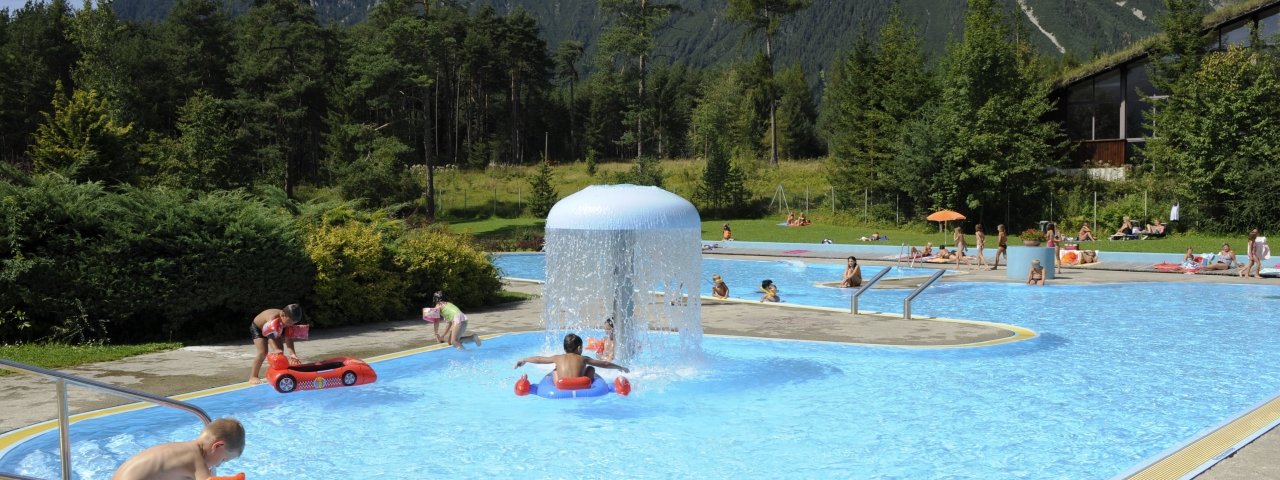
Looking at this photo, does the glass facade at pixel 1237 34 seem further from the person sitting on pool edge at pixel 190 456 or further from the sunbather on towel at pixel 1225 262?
the person sitting on pool edge at pixel 190 456

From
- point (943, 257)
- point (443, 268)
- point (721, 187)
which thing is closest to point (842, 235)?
point (943, 257)

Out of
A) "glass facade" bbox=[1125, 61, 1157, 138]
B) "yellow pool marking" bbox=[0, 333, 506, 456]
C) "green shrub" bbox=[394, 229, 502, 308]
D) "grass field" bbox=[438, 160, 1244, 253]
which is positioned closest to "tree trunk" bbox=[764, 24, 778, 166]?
"grass field" bbox=[438, 160, 1244, 253]

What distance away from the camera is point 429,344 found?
14.6 meters

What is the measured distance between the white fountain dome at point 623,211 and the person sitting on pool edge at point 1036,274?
50.9ft

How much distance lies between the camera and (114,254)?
1373 centimetres

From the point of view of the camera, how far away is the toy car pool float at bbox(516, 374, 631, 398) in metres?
11.5

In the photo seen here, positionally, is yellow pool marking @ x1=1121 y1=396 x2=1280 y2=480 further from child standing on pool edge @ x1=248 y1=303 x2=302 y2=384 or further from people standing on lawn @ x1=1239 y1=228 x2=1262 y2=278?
people standing on lawn @ x1=1239 y1=228 x2=1262 y2=278

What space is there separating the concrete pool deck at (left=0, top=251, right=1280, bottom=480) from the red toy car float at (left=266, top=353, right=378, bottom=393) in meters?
0.66

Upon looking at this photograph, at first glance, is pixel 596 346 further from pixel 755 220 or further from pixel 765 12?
pixel 765 12

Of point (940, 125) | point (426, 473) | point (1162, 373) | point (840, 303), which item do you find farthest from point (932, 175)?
point (426, 473)

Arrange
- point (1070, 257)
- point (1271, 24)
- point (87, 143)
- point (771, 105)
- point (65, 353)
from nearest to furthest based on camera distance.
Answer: point (65, 353) → point (87, 143) → point (1070, 257) → point (1271, 24) → point (771, 105)

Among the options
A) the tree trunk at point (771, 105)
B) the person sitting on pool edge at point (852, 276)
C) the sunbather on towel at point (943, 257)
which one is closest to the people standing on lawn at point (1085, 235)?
the sunbather on towel at point (943, 257)

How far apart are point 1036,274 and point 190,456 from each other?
23.3 meters

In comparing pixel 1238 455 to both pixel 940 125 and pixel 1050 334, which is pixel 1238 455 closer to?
pixel 1050 334
